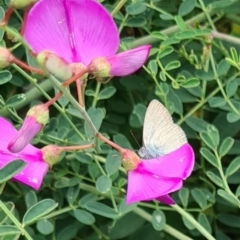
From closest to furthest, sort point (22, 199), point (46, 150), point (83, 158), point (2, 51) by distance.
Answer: point (2, 51)
point (46, 150)
point (83, 158)
point (22, 199)

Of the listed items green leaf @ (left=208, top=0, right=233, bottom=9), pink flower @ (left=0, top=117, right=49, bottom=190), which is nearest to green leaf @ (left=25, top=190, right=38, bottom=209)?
pink flower @ (left=0, top=117, right=49, bottom=190)

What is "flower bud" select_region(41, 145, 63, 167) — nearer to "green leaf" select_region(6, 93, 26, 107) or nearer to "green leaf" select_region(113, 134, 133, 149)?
"green leaf" select_region(6, 93, 26, 107)

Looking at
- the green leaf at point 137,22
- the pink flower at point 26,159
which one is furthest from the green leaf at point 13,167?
the green leaf at point 137,22

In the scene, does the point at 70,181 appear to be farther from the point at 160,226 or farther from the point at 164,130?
the point at 164,130

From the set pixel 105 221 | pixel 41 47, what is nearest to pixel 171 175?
pixel 41 47

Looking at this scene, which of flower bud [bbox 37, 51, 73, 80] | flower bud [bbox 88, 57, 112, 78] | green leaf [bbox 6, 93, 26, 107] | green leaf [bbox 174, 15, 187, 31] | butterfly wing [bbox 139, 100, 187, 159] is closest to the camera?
flower bud [bbox 37, 51, 73, 80]

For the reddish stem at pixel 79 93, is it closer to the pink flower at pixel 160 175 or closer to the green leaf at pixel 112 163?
the pink flower at pixel 160 175

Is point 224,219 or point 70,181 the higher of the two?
point 70,181

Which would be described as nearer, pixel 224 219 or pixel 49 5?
pixel 49 5
